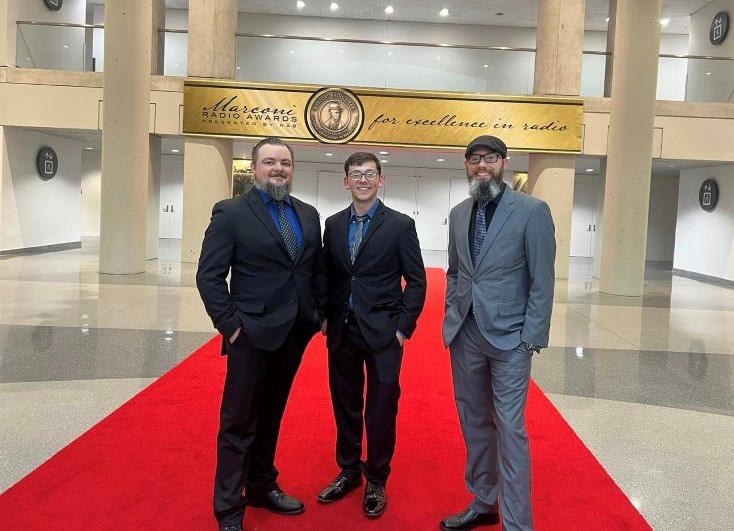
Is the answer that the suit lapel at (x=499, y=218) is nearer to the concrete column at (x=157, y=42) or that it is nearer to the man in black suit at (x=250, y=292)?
the man in black suit at (x=250, y=292)

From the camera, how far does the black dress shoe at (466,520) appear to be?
2.78 meters

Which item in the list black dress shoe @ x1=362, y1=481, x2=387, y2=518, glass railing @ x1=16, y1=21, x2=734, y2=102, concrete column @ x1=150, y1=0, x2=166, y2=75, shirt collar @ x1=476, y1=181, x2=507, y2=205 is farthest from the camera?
glass railing @ x1=16, y1=21, x2=734, y2=102

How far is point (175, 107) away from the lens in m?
13.5

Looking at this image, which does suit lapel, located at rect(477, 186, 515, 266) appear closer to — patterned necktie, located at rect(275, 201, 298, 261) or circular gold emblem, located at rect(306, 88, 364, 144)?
patterned necktie, located at rect(275, 201, 298, 261)

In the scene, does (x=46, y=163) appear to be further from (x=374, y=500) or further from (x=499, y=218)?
(x=499, y=218)

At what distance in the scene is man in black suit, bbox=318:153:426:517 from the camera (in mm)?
2912

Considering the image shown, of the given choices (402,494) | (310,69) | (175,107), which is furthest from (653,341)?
(175,107)

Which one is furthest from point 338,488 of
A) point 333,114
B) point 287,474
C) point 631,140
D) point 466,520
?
point 333,114

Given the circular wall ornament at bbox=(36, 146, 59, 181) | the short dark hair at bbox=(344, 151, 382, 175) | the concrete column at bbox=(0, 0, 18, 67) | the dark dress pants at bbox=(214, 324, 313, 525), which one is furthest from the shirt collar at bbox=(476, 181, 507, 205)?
the circular wall ornament at bbox=(36, 146, 59, 181)

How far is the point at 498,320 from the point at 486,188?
0.55 meters

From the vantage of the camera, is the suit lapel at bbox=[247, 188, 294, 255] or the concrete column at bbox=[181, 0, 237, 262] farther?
the concrete column at bbox=[181, 0, 237, 262]

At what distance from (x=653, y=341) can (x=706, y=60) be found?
9571mm

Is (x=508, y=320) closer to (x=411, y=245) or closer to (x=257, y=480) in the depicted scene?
(x=411, y=245)

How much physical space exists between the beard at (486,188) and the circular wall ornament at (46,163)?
14473mm
